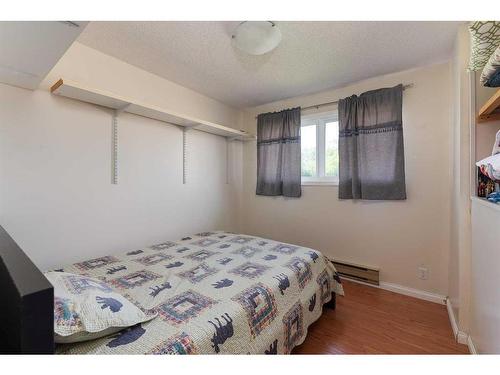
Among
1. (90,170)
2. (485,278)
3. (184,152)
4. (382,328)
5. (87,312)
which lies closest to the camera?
(87,312)

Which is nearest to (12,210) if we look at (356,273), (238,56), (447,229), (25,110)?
(25,110)

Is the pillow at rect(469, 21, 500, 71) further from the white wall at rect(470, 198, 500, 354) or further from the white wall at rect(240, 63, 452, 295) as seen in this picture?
the white wall at rect(240, 63, 452, 295)

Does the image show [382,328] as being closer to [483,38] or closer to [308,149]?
[483,38]

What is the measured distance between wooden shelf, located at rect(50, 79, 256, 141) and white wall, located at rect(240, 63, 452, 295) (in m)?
1.60

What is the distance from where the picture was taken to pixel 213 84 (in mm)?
2771

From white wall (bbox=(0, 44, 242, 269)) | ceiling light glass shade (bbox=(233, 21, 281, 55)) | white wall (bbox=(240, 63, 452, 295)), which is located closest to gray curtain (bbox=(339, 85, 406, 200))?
white wall (bbox=(240, 63, 452, 295))

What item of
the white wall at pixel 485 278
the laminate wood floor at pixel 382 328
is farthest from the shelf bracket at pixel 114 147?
the white wall at pixel 485 278

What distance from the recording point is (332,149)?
2.95 metres

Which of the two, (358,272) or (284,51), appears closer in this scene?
(284,51)

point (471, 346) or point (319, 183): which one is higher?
point (319, 183)

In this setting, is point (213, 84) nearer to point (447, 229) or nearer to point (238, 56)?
point (238, 56)

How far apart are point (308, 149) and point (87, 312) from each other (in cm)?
286

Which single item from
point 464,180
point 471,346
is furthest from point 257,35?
point 471,346
